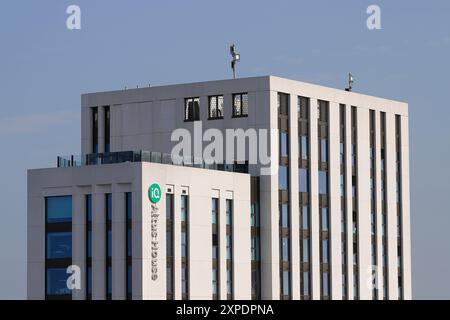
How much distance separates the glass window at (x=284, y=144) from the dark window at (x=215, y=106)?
15.8 feet

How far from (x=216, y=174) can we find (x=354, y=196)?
18.9 metres

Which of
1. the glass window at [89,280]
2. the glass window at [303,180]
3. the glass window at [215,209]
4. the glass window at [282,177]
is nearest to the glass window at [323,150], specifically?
the glass window at [303,180]

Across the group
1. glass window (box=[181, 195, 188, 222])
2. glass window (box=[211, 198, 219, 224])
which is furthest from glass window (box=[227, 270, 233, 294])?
glass window (box=[181, 195, 188, 222])

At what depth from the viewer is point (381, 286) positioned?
105375mm

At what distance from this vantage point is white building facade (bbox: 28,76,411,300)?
8300cm

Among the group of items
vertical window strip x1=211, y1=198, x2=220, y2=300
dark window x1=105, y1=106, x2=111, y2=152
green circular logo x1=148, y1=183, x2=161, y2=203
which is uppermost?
dark window x1=105, y1=106, x2=111, y2=152

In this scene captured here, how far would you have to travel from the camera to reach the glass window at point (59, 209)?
8512 centimetres

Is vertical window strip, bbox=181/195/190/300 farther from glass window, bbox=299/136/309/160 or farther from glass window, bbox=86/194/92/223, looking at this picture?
glass window, bbox=299/136/309/160

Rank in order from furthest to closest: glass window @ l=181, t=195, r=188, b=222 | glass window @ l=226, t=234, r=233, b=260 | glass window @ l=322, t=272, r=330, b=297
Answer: glass window @ l=322, t=272, r=330, b=297
glass window @ l=226, t=234, r=233, b=260
glass window @ l=181, t=195, r=188, b=222

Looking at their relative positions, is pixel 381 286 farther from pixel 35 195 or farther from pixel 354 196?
pixel 35 195

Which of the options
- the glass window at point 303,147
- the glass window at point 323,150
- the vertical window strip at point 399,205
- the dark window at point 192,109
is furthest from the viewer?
the vertical window strip at point 399,205

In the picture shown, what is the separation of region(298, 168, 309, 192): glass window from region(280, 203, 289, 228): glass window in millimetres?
2356

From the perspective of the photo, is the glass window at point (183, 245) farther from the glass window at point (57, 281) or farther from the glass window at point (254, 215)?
the glass window at point (254, 215)
